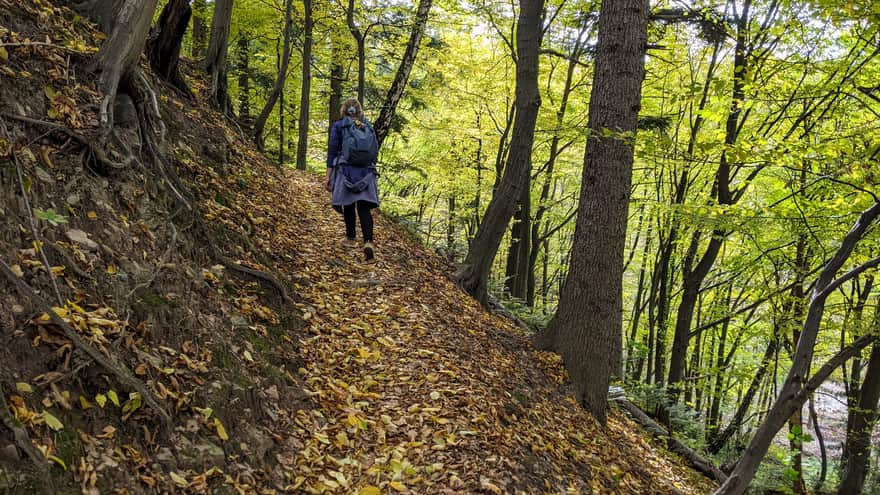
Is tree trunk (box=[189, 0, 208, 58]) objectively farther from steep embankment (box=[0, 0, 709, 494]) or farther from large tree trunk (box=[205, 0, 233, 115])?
steep embankment (box=[0, 0, 709, 494])

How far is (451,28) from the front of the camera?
→ 605 inches

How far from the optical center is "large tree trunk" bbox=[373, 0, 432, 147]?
Result: 11594 mm

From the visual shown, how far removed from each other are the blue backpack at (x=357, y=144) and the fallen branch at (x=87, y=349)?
4534mm

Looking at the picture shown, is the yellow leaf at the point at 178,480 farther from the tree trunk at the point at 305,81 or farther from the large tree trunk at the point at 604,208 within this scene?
the tree trunk at the point at 305,81

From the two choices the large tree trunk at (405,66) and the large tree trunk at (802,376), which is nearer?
the large tree trunk at (802,376)

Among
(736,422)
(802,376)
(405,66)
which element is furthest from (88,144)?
(736,422)

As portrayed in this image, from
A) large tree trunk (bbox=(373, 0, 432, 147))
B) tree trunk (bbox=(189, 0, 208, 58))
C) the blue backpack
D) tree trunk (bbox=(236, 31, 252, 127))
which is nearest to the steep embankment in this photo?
the blue backpack

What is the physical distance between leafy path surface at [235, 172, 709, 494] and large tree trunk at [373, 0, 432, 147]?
4.42 m

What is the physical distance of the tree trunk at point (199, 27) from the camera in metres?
13.0

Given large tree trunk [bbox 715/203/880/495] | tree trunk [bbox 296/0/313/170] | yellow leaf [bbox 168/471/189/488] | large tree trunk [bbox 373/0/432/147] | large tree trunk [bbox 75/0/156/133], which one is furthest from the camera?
tree trunk [bbox 296/0/313/170]

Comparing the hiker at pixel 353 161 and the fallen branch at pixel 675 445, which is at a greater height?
the hiker at pixel 353 161

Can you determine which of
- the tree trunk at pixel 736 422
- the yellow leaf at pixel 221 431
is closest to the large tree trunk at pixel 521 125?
the yellow leaf at pixel 221 431

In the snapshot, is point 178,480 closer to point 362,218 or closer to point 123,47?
point 123,47

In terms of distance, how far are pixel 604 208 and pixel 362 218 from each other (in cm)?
334
